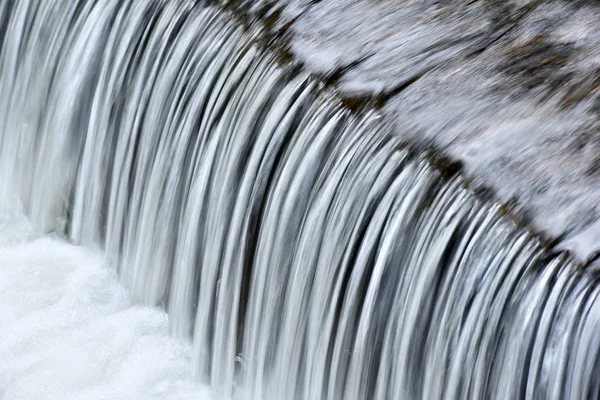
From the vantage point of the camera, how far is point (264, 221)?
8.62 ft

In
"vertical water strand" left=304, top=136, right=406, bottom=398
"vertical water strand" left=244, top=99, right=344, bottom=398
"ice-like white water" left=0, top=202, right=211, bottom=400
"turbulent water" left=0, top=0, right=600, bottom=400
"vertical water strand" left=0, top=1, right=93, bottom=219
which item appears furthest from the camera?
"vertical water strand" left=0, top=1, right=93, bottom=219

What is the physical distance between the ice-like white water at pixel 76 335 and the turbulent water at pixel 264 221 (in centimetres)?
4

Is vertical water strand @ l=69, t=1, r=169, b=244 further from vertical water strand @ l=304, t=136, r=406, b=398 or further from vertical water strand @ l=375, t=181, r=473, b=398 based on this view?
vertical water strand @ l=375, t=181, r=473, b=398

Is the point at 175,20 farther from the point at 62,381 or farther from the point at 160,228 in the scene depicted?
the point at 62,381

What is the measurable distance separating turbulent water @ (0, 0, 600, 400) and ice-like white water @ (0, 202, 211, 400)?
4cm

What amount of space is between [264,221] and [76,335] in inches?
27.1

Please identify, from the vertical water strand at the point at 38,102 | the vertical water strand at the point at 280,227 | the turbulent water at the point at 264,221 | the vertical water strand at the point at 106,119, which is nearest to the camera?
the turbulent water at the point at 264,221

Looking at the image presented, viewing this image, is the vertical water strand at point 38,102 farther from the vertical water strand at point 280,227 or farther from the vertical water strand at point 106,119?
the vertical water strand at point 280,227

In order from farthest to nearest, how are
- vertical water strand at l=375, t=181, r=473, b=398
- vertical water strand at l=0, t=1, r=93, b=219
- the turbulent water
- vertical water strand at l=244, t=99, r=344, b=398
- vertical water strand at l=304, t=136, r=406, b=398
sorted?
vertical water strand at l=0, t=1, r=93, b=219 < vertical water strand at l=244, t=99, r=344, b=398 < vertical water strand at l=304, t=136, r=406, b=398 < vertical water strand at l=375, t=181, r=473, b=398 < the turbulent water

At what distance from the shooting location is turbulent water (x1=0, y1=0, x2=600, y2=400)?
208 cm

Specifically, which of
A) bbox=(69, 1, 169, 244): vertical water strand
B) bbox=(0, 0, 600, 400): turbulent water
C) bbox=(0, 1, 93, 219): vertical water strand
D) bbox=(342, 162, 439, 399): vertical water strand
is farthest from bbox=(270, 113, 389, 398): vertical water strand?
bbox=(0, 1, 93, 219): vertical water strand

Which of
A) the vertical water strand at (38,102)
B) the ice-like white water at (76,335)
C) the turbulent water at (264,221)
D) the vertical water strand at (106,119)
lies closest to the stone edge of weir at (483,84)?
the turbulent water at (264,221)

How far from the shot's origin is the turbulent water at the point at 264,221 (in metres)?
2.08

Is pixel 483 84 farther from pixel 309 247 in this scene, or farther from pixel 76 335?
pixel 76 335
